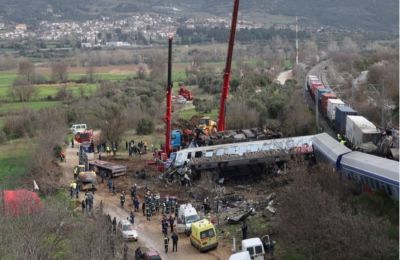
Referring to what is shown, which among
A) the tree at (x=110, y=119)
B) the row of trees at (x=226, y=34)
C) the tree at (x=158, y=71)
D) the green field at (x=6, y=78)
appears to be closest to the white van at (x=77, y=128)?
the tree at (x=110, y=119)

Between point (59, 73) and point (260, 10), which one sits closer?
point (59, 73)

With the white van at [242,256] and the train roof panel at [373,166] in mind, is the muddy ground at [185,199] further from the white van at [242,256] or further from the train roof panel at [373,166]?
the train roof panel at [373,166]

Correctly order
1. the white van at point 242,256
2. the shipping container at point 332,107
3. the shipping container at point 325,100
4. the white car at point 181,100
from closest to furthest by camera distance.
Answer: the white van at point 242,256 < the shipping container at point 332,107 < the shipping container at point 325,100 < the white car at point 181,100

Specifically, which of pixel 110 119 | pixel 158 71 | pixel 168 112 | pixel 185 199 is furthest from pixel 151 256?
pixel 158 71

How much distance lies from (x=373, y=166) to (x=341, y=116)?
565 inches

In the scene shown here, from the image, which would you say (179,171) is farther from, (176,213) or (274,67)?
(274,67)

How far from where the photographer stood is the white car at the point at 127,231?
21578 mm

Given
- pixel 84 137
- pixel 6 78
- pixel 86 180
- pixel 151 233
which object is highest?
pixel 151 233

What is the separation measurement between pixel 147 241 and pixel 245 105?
76.8 feet

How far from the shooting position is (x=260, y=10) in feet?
595

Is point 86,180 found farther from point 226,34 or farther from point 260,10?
point 260,10

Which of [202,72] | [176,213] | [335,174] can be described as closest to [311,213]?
[335,174]

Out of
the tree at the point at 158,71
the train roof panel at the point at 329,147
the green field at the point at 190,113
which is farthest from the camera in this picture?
the tree at the point at 158,71

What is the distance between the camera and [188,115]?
5350 cm
